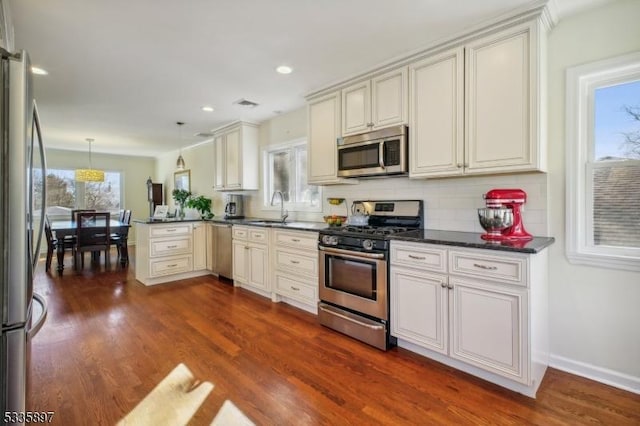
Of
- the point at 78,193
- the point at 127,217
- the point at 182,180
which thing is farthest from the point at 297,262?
the point at 78,193

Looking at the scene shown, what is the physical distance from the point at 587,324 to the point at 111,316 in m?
4.15

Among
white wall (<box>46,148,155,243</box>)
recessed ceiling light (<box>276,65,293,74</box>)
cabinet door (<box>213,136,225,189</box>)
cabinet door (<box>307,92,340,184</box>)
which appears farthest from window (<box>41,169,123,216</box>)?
recessed ceiling light (<box>276,65,293,74</box>)

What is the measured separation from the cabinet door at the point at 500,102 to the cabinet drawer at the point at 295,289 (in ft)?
6.24

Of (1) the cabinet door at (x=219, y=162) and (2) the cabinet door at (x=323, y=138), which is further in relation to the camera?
(1) the cabinet door at (x=219, y=162)

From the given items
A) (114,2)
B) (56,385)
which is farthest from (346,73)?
(56,385)

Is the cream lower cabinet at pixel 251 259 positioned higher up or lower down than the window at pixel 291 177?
lower down

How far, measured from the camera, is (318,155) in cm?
353

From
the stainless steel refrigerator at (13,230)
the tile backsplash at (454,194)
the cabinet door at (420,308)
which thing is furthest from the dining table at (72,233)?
the cabinet door at (420,308)

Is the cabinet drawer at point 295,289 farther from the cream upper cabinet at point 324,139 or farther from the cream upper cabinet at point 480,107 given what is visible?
the cream upper cabinet at point 480,107

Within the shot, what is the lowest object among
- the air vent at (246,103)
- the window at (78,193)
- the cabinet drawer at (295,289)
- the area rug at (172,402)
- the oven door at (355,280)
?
the area rug at (172,402)

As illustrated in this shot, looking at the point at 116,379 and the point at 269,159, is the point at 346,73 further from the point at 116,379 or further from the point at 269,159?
the point at 116,379

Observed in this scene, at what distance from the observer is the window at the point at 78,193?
7.23 m

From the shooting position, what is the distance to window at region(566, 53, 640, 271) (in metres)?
2.04

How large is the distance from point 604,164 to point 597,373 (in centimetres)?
140
